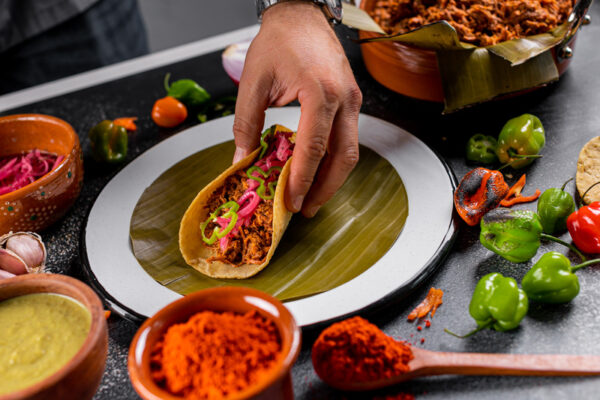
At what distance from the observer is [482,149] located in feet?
7.68

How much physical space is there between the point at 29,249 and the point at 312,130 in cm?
116

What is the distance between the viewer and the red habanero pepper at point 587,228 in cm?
177

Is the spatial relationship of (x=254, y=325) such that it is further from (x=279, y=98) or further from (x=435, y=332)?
(x=279, y=98)

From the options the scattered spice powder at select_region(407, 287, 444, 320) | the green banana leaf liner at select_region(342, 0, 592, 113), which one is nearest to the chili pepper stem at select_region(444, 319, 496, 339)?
the scattered spice powder at select_region(407, 287, 444, 320)

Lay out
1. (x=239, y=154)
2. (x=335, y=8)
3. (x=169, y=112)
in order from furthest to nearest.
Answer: (x=169, y=112) → (x=335, y=8) → (x=239, y=154)

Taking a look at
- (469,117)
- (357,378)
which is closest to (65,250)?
(357,378)

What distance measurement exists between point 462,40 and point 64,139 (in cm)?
188

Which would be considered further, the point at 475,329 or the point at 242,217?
the point at 242,217

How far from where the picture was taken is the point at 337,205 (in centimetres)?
226

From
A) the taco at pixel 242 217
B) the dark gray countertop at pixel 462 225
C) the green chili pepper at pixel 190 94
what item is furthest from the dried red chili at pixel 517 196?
the green chili pepper at pixel 190 94

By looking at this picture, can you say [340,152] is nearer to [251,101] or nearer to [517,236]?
[251,101]

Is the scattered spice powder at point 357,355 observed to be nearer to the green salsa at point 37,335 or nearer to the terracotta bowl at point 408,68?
the green salsa at point 37,335

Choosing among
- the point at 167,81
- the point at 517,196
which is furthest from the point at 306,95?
the point at 167,81

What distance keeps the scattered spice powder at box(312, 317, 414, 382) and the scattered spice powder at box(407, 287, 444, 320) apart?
272 mm
